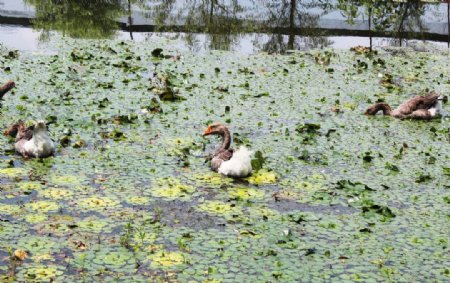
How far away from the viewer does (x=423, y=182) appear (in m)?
7.92

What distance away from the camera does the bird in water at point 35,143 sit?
7.85 meters

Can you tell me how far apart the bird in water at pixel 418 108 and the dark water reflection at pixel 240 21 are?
780 centimetres

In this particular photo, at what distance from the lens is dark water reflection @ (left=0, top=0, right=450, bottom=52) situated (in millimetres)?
19781

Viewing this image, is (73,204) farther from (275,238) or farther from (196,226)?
(275,238)

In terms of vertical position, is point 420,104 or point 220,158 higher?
point 420,104

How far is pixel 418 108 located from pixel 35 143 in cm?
663

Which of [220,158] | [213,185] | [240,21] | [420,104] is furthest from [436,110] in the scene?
[240,21]

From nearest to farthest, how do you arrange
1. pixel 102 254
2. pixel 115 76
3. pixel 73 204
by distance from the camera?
pixel 102 254 < pixel 73 204 < pixel 115 76

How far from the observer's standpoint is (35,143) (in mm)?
7844

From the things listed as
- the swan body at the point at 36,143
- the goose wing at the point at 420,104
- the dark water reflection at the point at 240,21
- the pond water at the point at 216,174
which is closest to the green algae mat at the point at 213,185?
the pond water at the point at 216,174

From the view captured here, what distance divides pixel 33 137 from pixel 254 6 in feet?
65.4

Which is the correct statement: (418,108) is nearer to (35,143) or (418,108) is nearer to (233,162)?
(233,162)

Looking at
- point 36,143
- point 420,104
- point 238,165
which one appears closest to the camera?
point 238,165

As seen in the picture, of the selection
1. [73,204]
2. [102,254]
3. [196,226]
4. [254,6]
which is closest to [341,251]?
[196,226]
